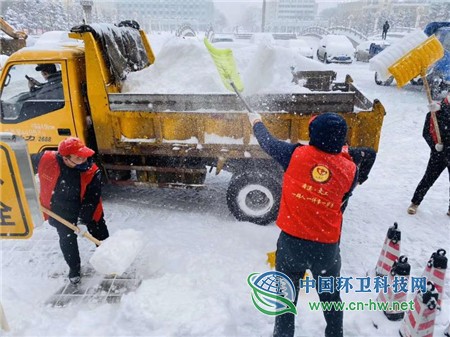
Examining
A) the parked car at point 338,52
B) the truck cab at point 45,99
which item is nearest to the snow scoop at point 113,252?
the truck cab at point 45,99

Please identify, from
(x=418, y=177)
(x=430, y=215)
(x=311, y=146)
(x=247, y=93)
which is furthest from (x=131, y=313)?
(x=418, y=177)

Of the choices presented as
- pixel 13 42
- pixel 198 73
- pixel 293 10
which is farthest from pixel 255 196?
pixel 293 10

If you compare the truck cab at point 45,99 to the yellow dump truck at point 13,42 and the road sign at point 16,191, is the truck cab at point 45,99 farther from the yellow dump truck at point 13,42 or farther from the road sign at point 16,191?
the yellow dump truck at point 13,42

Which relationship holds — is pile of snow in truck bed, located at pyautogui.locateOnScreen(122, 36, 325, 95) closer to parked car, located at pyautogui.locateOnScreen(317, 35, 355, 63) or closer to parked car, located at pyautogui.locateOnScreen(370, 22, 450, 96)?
parked car, located at pyautogui.locateOnScreen(370, 22, 450, 96)

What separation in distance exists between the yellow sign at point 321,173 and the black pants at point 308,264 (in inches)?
17.6

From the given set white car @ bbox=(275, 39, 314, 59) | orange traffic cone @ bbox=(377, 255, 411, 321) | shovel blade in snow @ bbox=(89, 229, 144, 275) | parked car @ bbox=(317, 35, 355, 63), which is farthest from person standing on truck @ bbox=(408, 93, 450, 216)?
parked car @ bbox=(317, 35, 355, 63)

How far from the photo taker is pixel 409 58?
4160 mm

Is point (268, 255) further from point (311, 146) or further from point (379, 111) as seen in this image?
point (379, 111)

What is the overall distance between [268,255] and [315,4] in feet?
349

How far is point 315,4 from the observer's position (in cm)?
9631

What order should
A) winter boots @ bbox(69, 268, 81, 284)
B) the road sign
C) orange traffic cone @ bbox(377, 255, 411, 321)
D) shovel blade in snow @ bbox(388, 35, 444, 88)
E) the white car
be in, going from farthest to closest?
1. the white car
2. shovel blade in snow @ bbox(388, 35, 444, 88)
3. winter boots @ bbox(69, 268, 81, 284)
4. orange traffic cone @ bbox(377, 255, 411, 321)
5. the road sign

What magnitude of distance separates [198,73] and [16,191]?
3.08 meters

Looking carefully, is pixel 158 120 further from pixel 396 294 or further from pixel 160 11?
pixel 160 11

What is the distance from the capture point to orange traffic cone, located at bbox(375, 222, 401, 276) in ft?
10.7
